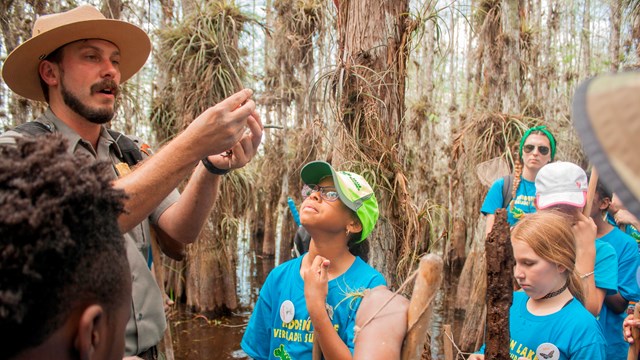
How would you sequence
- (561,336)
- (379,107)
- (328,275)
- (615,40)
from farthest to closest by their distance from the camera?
1. (615,40)
2. (379,107)
3. (328,275)
4. (561,336)

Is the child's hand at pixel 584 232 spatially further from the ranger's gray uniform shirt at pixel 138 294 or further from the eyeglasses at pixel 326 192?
the ranger's gray uniform shirt at pixel 138 294

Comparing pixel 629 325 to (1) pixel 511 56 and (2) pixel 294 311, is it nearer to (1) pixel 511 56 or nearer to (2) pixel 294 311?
(2) pixel 294 311

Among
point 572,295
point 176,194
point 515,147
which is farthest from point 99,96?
point 515,147

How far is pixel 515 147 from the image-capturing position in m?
6.80

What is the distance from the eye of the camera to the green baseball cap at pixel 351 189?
2.45 meters

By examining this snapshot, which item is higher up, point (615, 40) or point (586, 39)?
point (586, 39)

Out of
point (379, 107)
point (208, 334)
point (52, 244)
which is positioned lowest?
point (208, 334)

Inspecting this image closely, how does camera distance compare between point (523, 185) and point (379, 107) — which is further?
→ point (523, 185)

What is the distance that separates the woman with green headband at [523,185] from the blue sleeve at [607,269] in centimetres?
111

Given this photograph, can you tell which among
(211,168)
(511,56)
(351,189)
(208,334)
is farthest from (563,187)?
(208,334)

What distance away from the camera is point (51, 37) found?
226 centimetres

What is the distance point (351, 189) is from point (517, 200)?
2231 mm

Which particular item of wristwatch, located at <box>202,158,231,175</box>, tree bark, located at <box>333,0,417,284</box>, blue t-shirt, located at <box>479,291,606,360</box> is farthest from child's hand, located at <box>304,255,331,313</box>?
tree bark, located at <box>333,0,417,284</box>

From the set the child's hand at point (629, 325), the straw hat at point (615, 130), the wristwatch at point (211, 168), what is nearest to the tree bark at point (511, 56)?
the child's hand at point (629, 325)
